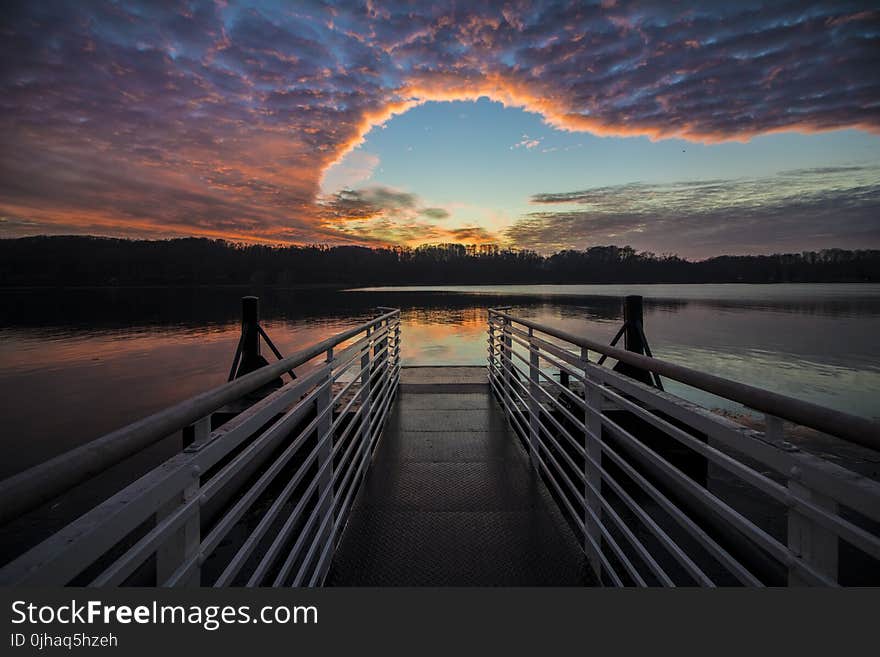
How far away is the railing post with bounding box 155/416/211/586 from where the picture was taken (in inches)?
37.4

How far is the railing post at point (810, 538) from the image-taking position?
92cm

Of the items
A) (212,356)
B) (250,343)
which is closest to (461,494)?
(250,343)

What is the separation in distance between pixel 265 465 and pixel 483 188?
851 inches

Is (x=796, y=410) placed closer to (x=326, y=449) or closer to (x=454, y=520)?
(x=326, y=449)

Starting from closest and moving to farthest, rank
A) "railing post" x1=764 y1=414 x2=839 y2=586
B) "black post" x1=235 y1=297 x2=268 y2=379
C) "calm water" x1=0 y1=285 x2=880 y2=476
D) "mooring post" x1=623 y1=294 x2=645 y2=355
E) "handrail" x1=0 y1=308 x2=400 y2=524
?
1. "handrail" x1=0 y1=308 x2=400 y2=524
2. "railing post" x1=764 y1=414 x2=839 y2=586
3. "mooring post" x1=623 y1=294 x2=645 y2=355
4. "black post" x1=235 y1=297 x2=268 y2=379
5. "calm water" x1=0 y1=285 x2=880 y2=476

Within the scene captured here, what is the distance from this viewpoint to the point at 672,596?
1.12 metres

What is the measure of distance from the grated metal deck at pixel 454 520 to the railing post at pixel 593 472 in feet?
0.47

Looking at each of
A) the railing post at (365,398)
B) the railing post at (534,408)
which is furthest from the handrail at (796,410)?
the railing post at (365,398)

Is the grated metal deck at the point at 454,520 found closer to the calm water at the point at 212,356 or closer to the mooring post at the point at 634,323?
the mooring post at the point at 634,323

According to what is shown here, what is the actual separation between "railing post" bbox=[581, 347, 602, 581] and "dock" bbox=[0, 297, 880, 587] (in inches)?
0.4

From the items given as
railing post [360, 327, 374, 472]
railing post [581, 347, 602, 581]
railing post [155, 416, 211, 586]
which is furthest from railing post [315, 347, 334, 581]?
railing post [581, 347, 602, 581]

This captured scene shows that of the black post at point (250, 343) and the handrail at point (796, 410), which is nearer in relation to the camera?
the handrail at point (796, 410)

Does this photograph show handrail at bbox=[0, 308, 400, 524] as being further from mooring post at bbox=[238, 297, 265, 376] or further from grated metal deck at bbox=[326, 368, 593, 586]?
mooring post at bbox=[238, 297, 265, 376]

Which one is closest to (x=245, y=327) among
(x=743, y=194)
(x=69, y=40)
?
(x=69, y=40)
